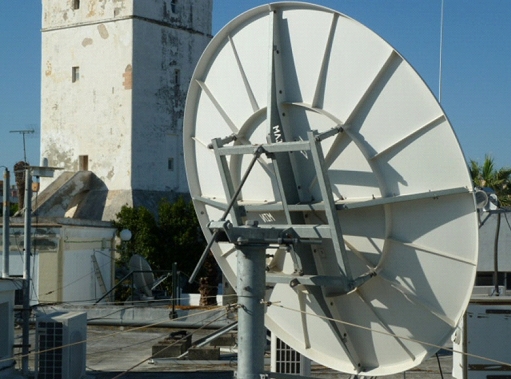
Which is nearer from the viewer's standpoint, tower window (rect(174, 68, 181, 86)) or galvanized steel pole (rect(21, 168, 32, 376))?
galvanized steel pole (rect(21, 168, 32, 376))

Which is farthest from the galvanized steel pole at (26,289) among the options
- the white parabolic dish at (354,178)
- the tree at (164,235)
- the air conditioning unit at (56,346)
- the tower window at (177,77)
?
the tower window at (177,77)

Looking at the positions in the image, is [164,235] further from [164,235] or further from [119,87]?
[119,87]

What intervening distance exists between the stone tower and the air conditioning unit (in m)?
25.1

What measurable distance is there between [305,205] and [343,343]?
187cm

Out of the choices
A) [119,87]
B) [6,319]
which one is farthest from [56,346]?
[119,87]

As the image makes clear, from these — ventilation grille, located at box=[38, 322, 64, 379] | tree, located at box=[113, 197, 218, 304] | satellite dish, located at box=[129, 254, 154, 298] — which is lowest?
ventilation grille, located at box=[38, 322, 64, 379]

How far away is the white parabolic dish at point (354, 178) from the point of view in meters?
10.1

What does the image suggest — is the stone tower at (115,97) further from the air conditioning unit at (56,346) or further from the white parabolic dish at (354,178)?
the white parabolic dish at (354,178)

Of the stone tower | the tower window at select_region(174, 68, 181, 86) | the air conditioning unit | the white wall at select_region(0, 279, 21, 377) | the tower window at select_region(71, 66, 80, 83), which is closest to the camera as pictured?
the air conditioning unit

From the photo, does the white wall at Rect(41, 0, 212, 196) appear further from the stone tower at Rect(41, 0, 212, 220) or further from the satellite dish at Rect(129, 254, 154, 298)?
the satellite dish at Rect(129, 254, 154, 298)

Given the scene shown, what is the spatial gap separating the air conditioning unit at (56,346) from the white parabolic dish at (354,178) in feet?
21.7

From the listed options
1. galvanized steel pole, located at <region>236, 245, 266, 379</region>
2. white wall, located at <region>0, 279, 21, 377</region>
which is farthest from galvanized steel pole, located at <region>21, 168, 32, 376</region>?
galvanized steel pole, located at <region>236, 245, 266, 379</region>

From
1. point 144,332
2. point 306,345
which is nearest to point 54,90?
point 144,332

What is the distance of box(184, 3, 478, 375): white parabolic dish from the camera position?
10.1m
